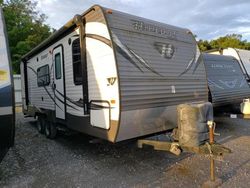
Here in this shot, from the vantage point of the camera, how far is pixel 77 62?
5.41 meters

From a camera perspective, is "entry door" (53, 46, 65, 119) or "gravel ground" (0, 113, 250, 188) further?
"entry door" (53, 46, 65, 119)

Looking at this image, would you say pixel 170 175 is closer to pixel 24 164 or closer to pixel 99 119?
pixel 99 119

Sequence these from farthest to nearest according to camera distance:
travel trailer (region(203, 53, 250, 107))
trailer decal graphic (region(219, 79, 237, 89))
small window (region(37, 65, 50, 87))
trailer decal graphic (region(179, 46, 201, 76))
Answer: trailer decal graphic (region(219, 79, 237, 89)) < small window (region(37, 65, 50, 87)) < travel trailer (region(203, 53, 250, 107)) < trailer decal graphic (region(179, 46, 201, 76))

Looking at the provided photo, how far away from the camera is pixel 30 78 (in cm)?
945

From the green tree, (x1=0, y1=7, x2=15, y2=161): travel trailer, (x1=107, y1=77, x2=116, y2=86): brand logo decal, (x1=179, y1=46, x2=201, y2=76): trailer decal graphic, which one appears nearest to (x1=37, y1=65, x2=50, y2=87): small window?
(x1=0, y1=7, x2=15, y2=161): travel trailer

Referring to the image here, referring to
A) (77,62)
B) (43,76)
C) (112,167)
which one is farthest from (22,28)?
(112,167)

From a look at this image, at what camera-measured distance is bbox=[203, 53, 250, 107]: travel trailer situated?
730cm

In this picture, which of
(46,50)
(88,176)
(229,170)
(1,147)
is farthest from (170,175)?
(46,50)

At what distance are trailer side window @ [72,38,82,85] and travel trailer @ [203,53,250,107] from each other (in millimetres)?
3710

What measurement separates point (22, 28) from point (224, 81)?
22.0 metres

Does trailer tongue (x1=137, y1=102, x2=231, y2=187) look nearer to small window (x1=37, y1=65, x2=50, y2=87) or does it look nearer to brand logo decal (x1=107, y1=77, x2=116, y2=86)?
brand logo decal (x1=107, y1=77, x2=116, y2=86)

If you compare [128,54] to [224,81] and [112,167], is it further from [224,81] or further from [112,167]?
[224,81]

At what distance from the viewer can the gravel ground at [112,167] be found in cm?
436

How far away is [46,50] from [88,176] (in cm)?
416
